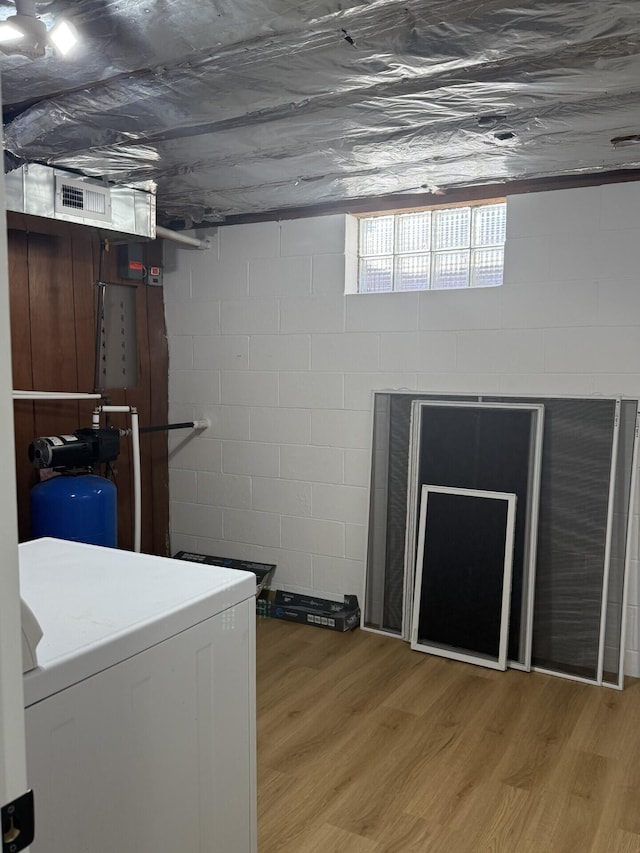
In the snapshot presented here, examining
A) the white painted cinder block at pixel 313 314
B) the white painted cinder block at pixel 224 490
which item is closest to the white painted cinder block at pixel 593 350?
the white painted cinder block at pixel 313 314

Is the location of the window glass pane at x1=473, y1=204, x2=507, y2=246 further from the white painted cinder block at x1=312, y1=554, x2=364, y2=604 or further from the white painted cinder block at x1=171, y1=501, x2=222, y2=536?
the white painted cinder block at x1=171, y1=501, x2=222, y2=536

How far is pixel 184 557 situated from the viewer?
14.8 ft

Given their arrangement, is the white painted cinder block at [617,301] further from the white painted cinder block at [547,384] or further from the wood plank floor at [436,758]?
the wood plank floor at [436,758]

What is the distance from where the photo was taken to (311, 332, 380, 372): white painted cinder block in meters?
3.83

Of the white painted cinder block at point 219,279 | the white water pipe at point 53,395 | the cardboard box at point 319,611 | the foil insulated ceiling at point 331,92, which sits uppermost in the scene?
the foil insulated ceiling at point 331,92

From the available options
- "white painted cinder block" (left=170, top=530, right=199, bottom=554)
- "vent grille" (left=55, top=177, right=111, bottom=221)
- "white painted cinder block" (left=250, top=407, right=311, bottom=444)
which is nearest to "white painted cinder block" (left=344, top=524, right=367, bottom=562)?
"white painted cinder block" (left=250, top=407, right=311, bottom=444)

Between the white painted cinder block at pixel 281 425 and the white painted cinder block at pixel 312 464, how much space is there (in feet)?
0.19

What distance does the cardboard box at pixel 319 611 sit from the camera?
3.79 m

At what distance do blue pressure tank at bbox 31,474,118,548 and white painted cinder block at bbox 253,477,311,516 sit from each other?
3.39 ft

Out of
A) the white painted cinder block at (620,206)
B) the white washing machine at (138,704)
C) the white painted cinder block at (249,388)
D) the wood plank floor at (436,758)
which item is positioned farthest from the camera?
the white painted cinder block at (249,388)

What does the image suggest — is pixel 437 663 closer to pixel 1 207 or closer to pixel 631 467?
pixel 631 467

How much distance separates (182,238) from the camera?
13.3ft

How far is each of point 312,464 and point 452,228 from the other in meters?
1.53

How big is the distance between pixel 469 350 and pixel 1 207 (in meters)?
3.08
